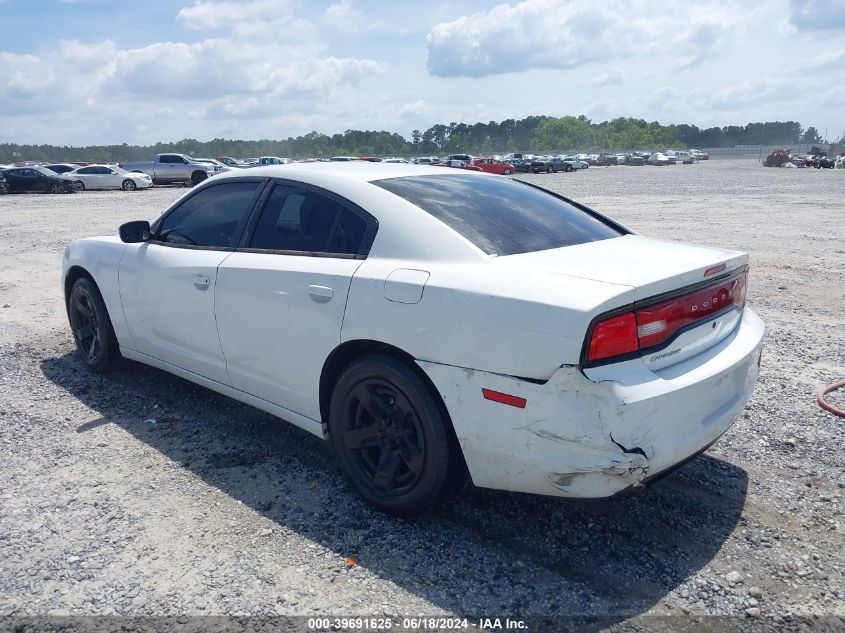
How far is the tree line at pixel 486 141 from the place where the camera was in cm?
11062

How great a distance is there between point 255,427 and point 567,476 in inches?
94.2

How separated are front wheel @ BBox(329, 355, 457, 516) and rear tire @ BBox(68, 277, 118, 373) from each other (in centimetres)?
256

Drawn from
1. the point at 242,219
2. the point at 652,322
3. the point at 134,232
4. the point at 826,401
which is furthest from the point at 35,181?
the point at 652,322

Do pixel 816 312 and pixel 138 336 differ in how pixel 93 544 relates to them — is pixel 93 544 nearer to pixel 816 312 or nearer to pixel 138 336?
pixel 138 336

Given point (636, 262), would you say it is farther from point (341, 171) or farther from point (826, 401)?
point (826, 401)

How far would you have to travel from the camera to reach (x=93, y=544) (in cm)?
309

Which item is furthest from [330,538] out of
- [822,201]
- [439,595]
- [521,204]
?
[822,201]

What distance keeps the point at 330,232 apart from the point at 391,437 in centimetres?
113

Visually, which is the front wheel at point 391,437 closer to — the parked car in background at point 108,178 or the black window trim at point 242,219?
the black window trim at point 242,219

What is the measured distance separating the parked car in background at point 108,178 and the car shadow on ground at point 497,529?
34.3m

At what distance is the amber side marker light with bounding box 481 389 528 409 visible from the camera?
267 centimetres

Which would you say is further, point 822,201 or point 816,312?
point 822,201

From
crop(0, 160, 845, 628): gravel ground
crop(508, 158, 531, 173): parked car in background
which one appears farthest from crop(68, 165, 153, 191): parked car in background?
crop(0, 160, 845, 628): gravel ground

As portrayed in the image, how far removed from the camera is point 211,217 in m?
4.31
